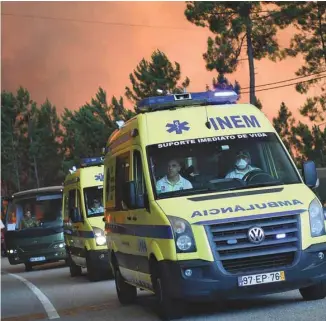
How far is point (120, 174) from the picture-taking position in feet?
34.7

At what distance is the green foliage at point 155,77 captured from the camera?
4572 centimetres

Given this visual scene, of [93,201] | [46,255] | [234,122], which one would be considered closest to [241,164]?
[234,122]

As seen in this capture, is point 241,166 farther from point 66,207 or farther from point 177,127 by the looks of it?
point 66,207

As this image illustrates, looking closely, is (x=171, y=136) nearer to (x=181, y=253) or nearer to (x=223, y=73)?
(x=181, y=253)

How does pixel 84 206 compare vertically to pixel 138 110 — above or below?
below

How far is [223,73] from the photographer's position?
35531mm

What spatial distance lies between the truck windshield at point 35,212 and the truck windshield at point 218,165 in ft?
50.2

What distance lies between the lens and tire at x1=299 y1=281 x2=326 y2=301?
29.1 feet

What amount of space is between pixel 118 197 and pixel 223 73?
25.6 metres

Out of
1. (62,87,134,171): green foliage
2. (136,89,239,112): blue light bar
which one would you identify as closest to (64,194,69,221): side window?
(136,89,239,112): blue light bar

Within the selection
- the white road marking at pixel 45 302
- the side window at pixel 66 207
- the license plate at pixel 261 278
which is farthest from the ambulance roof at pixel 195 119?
the side window at pixel 66 207

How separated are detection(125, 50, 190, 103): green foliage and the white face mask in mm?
35614

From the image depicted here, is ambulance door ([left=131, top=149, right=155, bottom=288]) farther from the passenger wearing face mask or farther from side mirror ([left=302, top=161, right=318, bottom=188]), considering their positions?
side mirror ([left=302, top=161, right=318, bottom=188])

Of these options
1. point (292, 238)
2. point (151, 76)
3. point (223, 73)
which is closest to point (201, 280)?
point (292, 238)
